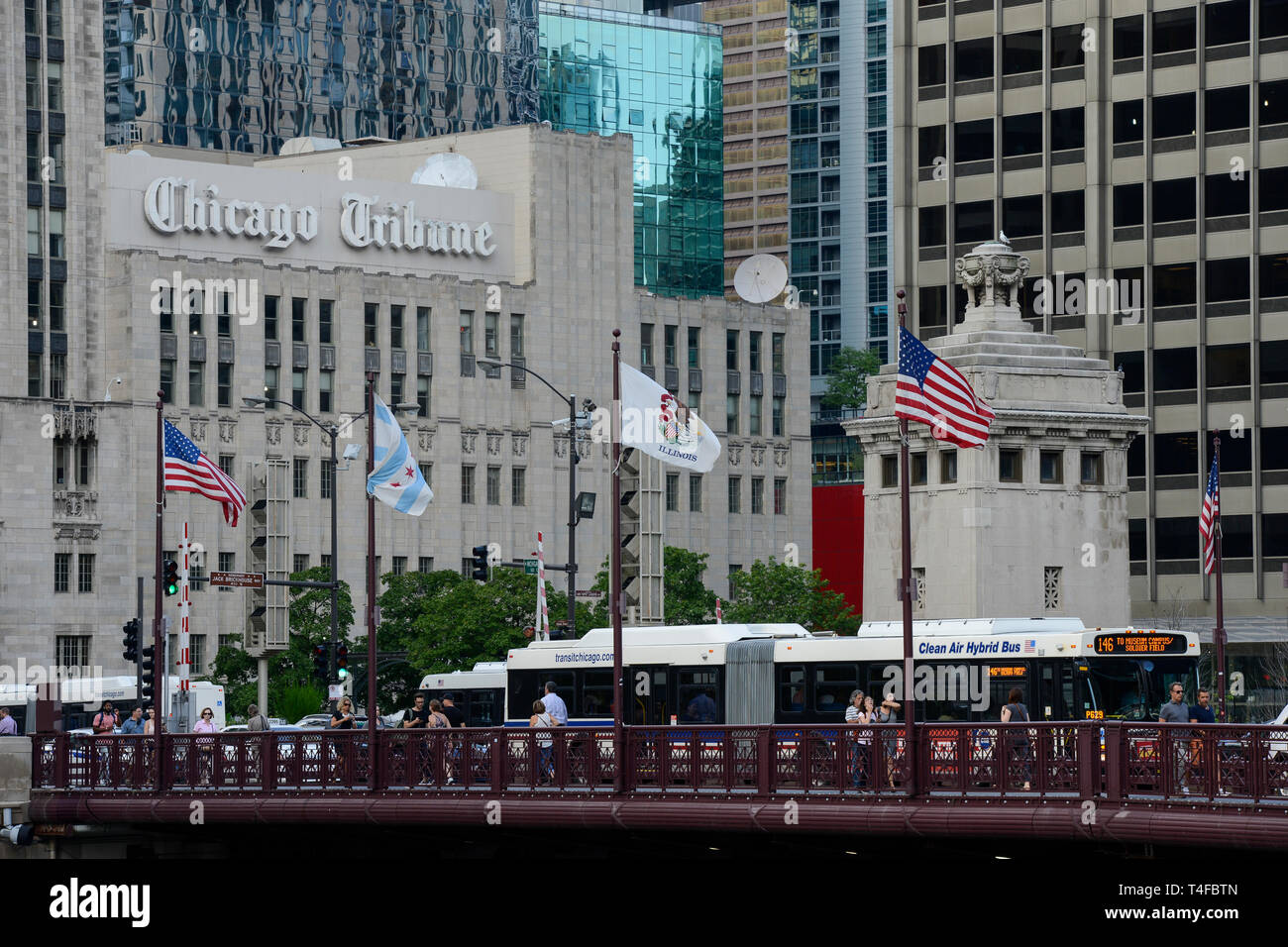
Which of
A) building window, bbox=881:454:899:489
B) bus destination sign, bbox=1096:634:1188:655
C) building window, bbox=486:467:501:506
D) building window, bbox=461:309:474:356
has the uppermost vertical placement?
building window, bbox=461:309:474:356

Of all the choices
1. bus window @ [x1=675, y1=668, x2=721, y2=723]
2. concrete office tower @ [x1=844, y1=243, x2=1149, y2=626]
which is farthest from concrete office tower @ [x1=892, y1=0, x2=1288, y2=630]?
bus window @ [x1=675, y1=668, x2=721, y2=723]

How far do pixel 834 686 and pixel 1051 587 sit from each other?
20.6ft

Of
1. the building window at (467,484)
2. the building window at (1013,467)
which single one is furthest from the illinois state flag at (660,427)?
the building window at (467,484)

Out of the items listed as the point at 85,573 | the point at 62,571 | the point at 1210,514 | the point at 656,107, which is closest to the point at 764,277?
the point at 85,573

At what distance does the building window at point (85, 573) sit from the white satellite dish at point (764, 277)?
29248 millimetres

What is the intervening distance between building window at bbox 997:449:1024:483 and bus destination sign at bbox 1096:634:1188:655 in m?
7.19

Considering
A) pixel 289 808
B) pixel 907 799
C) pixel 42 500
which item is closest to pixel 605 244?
pixel 42 500

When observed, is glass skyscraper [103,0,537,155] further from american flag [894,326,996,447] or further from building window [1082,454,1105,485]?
american flag [894,326,996,447]

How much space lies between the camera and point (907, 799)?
40281mm

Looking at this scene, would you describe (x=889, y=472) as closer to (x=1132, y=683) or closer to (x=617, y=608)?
(x=1132, y=683)

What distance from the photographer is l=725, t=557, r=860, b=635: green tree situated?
10319 centimetres

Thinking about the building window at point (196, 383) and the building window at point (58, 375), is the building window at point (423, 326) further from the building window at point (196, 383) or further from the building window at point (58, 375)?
the building window at point (58, 375)

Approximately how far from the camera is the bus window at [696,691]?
5659 centimetres

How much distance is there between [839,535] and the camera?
138 meters
